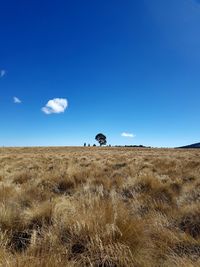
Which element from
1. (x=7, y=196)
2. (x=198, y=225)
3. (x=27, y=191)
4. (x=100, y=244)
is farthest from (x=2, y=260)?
(x=27, y=191)

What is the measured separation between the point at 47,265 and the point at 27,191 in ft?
15.8

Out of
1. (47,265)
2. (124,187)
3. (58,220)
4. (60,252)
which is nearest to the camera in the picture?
(47,265)

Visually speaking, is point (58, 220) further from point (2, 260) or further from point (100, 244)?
point (2, 260)

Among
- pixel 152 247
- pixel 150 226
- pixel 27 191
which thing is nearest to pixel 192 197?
pixel 150 226

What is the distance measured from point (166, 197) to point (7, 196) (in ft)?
12.4

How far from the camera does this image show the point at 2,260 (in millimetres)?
2756

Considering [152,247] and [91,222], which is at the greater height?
A: [91,222]

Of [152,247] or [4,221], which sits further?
[4,221]

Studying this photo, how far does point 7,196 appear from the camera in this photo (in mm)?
6551

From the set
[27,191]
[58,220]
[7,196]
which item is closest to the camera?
[58,220]

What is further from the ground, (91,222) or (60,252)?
(91,222)

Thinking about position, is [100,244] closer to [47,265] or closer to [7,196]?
[47,265]

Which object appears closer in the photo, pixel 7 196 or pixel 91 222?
pixel 91 222

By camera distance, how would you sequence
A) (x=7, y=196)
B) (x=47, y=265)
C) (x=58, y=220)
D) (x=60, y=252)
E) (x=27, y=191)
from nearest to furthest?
(x=47, y=265) → (x=60, y=252) → (x=58, y=220) → (x=7, y=196) → (x=27, y=191)
